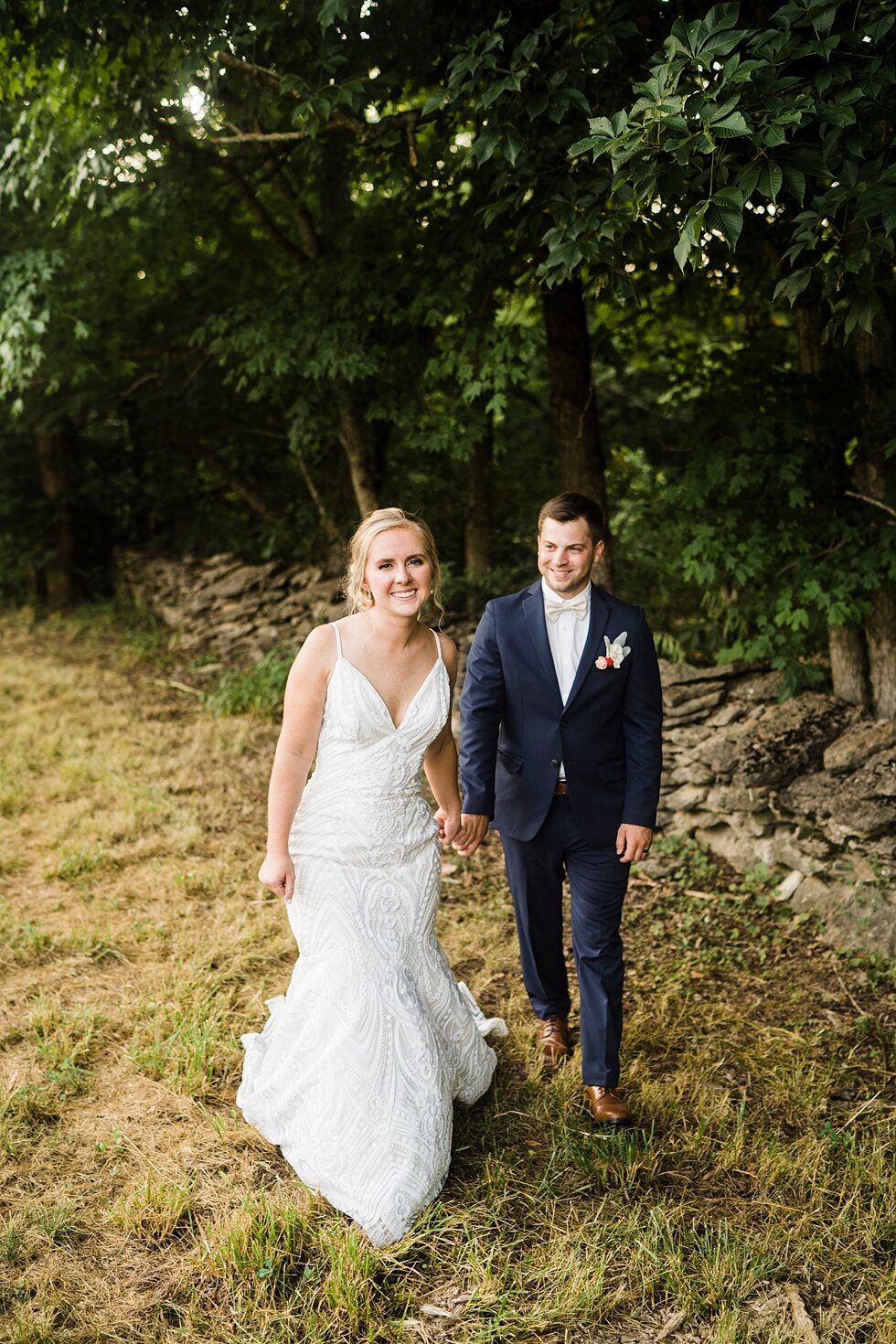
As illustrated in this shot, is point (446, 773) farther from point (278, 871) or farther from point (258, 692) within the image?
point (258, 692)

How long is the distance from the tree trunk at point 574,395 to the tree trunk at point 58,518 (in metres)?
9.32

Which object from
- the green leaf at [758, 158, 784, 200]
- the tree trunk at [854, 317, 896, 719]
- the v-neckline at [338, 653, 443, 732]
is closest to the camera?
the green leaf at [758, 158, 784, 200]

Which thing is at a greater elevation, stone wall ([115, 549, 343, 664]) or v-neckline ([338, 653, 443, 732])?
stone wall ([115, 549, 343, 664])

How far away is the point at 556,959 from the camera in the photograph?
359 centimetres

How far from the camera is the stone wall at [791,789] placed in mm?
4434

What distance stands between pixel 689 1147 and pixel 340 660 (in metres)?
1.95

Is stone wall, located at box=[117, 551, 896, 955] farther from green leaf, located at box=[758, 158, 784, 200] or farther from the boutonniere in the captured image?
green leaf, located at box=[758, 158, 784, 200]

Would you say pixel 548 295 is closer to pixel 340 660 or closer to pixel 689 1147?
pixel 340 660

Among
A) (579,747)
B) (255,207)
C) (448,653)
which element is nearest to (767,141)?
(448,653)

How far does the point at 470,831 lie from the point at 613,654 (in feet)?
2.60

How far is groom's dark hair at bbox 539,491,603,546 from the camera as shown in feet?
9.98

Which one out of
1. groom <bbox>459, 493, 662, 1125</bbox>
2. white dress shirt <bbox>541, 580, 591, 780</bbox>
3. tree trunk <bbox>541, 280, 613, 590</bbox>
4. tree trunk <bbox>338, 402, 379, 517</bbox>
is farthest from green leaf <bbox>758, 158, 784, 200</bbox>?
tree trunk <bbox>338, 402, 379, 517</bbox>

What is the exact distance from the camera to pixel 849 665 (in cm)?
523

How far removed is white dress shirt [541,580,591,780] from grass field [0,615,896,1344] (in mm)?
1282
